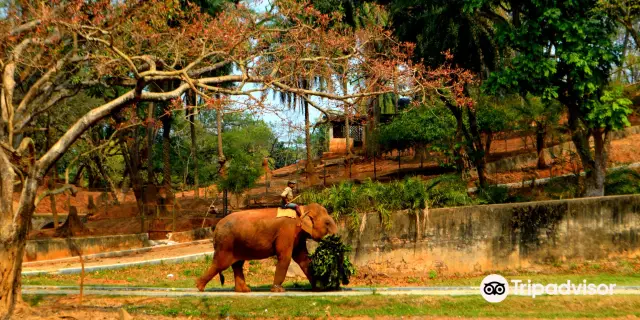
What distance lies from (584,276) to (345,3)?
18.1 meters

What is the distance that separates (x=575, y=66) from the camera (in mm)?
20422

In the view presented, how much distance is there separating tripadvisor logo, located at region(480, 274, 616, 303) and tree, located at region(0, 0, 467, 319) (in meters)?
4.41

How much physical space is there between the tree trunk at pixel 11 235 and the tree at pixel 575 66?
1395cm

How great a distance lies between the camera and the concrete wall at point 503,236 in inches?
707

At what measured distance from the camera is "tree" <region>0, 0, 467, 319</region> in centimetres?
1353

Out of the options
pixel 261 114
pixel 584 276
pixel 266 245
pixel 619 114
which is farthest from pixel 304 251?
pixel 619 114

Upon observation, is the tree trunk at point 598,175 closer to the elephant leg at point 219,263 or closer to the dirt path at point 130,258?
the elephant leg at point 219,263

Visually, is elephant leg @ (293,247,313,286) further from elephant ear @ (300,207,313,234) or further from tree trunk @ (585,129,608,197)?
tree trunk @ (585,129,608,197)

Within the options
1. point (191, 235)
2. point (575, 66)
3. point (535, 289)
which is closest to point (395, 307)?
point (535, 289)

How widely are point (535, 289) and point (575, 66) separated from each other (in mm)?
Answer: 8371

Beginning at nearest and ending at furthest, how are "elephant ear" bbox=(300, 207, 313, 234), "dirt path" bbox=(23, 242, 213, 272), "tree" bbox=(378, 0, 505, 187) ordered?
1. "elephant ear" bbox=(300, 207, 313, 234)
2. "dirt path" bbox=(23, 242, 213, 272)
3. "tree" bbox=(378, 0, 505, 187)

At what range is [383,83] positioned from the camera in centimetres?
1588

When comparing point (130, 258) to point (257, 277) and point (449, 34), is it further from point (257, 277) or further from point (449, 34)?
point (449, 34)

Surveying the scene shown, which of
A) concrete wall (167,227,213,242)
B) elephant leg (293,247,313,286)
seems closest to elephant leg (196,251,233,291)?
elephant leg (293,247,313,286)
